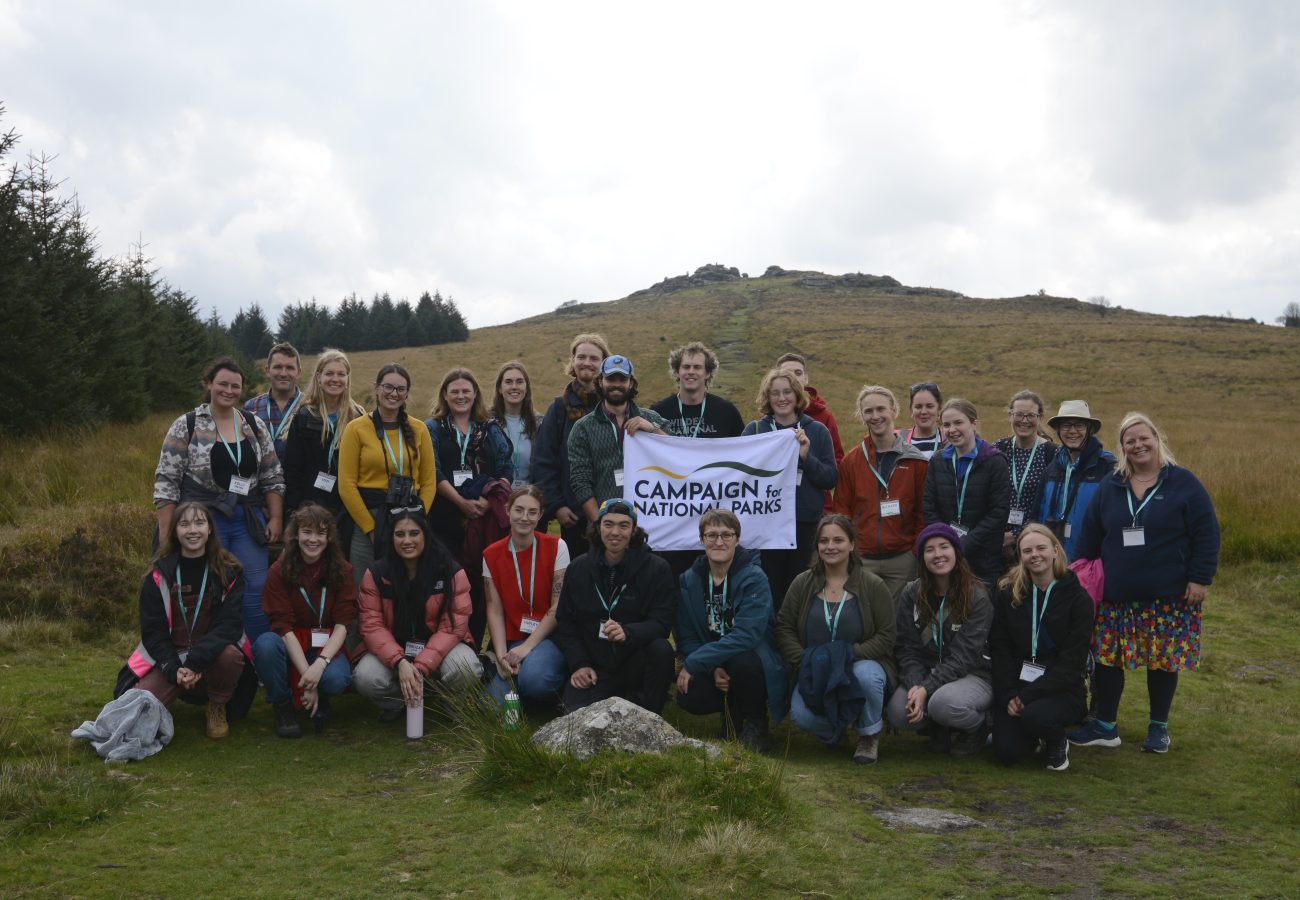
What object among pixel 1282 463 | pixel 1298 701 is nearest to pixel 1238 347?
pixel 1282 463

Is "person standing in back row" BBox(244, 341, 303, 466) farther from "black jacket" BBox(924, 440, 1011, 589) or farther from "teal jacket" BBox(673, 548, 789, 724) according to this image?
"black jacket" BBox(924, 440, 1011, 589)

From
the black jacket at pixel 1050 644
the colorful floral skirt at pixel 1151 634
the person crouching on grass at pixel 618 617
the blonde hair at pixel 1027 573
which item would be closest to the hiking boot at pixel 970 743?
the black jacket at pixel 1050 644

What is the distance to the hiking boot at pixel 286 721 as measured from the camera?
21.6 feet

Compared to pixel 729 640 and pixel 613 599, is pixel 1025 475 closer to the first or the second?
pixel 729 640

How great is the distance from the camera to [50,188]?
60.2 ft

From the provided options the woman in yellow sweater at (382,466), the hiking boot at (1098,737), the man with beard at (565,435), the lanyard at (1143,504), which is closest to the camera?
the lanyard at (1143,504)

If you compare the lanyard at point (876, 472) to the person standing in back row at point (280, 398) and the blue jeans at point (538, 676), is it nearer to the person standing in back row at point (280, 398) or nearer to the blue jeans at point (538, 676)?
the blue jeans at point (538, 676)

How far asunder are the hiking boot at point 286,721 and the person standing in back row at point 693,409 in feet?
9.82

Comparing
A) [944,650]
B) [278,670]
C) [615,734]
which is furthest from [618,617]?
[278,670]

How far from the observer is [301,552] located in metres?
6.77

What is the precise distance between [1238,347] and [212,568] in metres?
64.5

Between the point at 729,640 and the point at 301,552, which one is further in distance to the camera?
the point at 301,552

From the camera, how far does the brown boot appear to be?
6.48m

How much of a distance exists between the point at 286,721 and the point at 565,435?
297 cm
